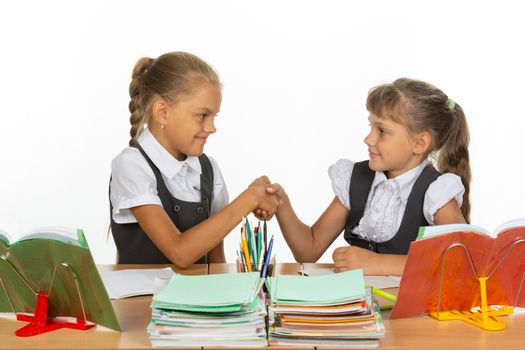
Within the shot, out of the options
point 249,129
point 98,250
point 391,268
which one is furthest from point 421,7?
point 391,268

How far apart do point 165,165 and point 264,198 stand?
1.16ft

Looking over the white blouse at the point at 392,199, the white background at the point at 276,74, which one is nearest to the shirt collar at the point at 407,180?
the white blouse at the point at 392,199

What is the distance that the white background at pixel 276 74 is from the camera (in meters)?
4.16

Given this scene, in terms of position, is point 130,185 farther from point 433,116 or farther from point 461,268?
point 461,268

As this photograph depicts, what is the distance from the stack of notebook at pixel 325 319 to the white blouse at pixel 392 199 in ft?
2.51

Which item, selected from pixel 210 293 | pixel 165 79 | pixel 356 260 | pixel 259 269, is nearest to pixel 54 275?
pixel 210 293

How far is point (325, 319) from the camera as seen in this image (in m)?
1.52

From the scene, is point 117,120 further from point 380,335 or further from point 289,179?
point 380,335

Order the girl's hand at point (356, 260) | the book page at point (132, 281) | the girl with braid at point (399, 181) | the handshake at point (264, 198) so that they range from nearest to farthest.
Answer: the book page at point (132, 281) → the girl's hand at point (356, 260) → the handshake at point (264, 198) → the girl with braid at point (399, 181)

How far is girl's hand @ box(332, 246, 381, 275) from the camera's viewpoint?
2.04 m

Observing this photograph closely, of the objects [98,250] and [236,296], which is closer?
[236,296]

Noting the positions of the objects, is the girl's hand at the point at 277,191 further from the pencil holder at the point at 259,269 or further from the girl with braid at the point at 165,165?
the pencil holder at the point at 259,269

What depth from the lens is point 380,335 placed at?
1489mm

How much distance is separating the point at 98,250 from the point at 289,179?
112 cm
